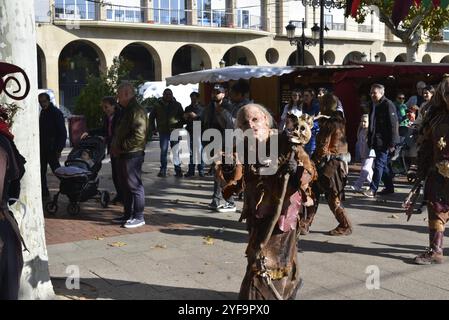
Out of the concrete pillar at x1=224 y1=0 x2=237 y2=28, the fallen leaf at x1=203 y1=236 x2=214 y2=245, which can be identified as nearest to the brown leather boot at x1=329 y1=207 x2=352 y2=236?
the fallen leaf at x1=203 y1=236 x2=214 y2=245

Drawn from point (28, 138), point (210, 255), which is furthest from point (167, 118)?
point (28, 138)

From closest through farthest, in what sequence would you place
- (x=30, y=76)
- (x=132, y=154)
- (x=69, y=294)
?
(x=30, y=76)
(x=69, y=294)
(x=132, y=154)

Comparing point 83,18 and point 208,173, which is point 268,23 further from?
point 208,173

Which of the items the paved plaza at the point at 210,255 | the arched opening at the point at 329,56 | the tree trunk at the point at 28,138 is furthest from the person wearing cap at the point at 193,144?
the arched opening at the point at 329,56

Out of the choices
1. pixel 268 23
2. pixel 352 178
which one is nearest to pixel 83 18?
pixel 268 23

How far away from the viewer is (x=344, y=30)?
39125 mm

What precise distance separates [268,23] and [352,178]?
2671 cm

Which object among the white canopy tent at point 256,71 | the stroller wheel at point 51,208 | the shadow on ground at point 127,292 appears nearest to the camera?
the shadow on ground at point 127,292

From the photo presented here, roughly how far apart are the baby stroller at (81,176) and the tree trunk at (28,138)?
143 inches

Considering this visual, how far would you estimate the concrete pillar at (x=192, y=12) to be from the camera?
33781mm

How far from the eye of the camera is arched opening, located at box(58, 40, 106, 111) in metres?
32.9

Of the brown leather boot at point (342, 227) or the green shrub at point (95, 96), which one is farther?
the green shrub at point (95, 96)

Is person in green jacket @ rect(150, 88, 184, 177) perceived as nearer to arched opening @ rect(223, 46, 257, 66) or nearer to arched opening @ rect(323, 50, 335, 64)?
→ arched opening @ rect(223, 46, 257, 66)

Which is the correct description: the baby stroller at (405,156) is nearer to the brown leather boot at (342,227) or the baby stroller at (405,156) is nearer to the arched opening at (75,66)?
the brown leather boot at (342,227)
